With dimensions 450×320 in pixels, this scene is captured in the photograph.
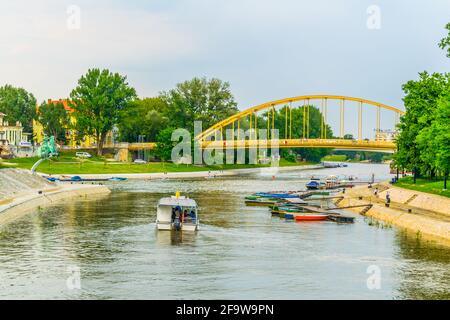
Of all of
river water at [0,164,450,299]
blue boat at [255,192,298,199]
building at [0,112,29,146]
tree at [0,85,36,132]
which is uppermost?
tree at [0,85,36,132]

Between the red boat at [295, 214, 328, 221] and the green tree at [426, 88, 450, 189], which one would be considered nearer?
the red boat at [295, 214, 328, 221]

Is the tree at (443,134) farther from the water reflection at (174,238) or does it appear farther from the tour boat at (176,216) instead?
the water reflection at (174,238)

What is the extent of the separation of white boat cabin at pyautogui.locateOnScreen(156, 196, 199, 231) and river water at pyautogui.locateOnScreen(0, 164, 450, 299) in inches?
57.7

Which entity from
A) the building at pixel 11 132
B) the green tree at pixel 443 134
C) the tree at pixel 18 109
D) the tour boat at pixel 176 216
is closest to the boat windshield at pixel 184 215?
the tour boat at pixel 176 216

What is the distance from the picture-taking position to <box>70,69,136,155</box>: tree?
178500 millimetres

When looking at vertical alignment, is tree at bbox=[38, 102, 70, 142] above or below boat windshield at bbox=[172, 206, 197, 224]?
above

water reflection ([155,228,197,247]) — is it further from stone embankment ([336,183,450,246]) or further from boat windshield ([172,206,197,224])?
stone embankment ([336,183,450,246])

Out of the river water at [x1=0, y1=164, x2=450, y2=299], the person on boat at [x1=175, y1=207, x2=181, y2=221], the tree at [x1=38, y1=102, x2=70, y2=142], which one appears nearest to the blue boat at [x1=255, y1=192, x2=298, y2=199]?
the river water at [x1=0, y1=164, x2=450, y2=299]

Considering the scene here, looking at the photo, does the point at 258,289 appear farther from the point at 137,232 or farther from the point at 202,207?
the point at 202,207

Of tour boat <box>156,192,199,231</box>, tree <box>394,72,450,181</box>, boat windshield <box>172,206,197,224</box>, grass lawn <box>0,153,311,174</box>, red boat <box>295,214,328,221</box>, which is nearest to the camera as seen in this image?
tour boat <box>156,192,199,231</box>

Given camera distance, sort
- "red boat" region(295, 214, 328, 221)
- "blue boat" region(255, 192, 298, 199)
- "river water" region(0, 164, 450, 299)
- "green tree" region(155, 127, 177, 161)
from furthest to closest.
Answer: "green tree" region(155, 127, 177, 161)
"blue boat" region(255, 192, 298, 199)
"red boat" region(295, 214, 328, 221)
"river water" region(0, 164, 450, 299)

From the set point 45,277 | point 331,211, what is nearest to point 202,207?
point 331,211

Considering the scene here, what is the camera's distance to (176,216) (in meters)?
61.8

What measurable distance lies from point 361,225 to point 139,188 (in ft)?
184
